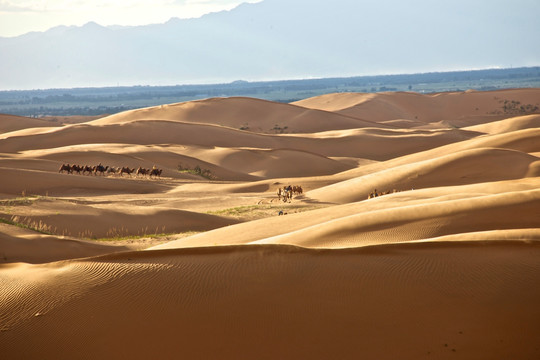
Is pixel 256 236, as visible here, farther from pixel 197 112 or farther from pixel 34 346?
pixel 197 112

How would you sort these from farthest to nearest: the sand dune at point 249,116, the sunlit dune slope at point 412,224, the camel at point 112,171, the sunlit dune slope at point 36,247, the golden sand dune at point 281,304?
the sand dune at point 249,116
the camel at point 112,171
the sunlit dune slope at point 36,247
the sunlit dune slope at point 412,224
the golden sand dune at point 281,304

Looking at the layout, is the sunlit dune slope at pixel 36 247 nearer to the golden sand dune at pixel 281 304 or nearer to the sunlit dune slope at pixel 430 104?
the golden sand dune at pixel 281 304

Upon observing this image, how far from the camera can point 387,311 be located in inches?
277

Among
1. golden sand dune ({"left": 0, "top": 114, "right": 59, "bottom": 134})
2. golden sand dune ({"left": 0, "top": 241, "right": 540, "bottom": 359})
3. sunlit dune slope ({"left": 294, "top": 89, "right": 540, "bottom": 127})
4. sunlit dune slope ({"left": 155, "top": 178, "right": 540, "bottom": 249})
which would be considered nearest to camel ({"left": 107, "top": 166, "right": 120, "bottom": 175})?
sunlit dune slope ({"left": 155, "top": 178, "right": 540, "bottom": 249})

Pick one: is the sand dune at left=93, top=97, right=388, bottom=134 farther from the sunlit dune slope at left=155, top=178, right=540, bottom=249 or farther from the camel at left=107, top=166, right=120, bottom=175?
the sunlit dune slope at left=155, top=178, right=540, bottom=249

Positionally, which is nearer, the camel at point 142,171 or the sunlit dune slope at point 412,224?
the sunlit dune slope at point 412,224

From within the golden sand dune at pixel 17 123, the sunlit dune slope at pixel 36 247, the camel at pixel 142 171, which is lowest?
the golden sand dune at pixel 17 123

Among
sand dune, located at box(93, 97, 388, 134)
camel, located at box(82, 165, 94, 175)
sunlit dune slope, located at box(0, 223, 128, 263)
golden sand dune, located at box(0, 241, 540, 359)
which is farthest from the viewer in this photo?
sand dune, located at box(93, 97, 388, 134)

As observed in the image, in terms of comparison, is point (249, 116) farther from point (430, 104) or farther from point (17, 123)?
point (430, 104)

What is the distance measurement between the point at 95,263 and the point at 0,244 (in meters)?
3.97

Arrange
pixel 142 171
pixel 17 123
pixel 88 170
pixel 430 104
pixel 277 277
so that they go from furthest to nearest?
pixel 430 104 < pixel 17 123 < pixel 142 171 < pixel 88 170 < pixel 277 277

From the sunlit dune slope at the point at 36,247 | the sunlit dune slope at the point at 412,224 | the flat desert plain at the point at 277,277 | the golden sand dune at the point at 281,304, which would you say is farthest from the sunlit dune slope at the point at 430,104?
the golden sand dune at the point at 281,304

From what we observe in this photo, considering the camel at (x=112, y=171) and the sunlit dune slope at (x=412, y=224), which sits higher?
the sunlit dune slope at (x=412, y=224)

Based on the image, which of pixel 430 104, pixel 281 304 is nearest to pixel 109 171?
pixel 281 304
